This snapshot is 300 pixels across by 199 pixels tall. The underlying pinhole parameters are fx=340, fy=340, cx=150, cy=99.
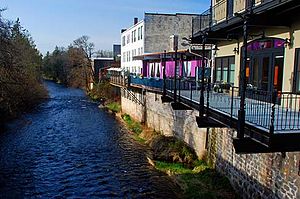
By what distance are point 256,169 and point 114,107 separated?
1368 inches

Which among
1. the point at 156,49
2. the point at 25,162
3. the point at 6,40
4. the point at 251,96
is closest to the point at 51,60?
the point at 156,49

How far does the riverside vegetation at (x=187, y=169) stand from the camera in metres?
14.9

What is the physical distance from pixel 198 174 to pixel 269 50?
686cm

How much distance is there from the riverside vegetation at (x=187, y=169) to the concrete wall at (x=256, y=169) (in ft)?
1.64

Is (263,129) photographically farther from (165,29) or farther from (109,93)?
(109,93)

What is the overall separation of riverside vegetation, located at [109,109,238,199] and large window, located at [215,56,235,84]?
15.7ft

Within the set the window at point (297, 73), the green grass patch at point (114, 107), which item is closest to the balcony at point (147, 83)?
the green grass patch at point (114, 107)

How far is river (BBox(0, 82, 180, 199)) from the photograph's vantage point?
1617 cm

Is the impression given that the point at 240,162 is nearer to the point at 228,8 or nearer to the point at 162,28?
the point at 228,8

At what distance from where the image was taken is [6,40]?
87.0ft

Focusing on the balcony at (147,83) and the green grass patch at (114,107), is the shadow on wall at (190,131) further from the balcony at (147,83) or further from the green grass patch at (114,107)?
the green grass patch at (114,107)

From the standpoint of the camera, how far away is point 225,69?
20.8 meters

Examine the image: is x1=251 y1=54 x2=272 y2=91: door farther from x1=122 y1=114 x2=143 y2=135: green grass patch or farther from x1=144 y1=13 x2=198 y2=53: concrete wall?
x1=144 y1=13 x2=198 y2=53: concrete wall

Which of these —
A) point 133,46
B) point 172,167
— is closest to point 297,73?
point 172,167
